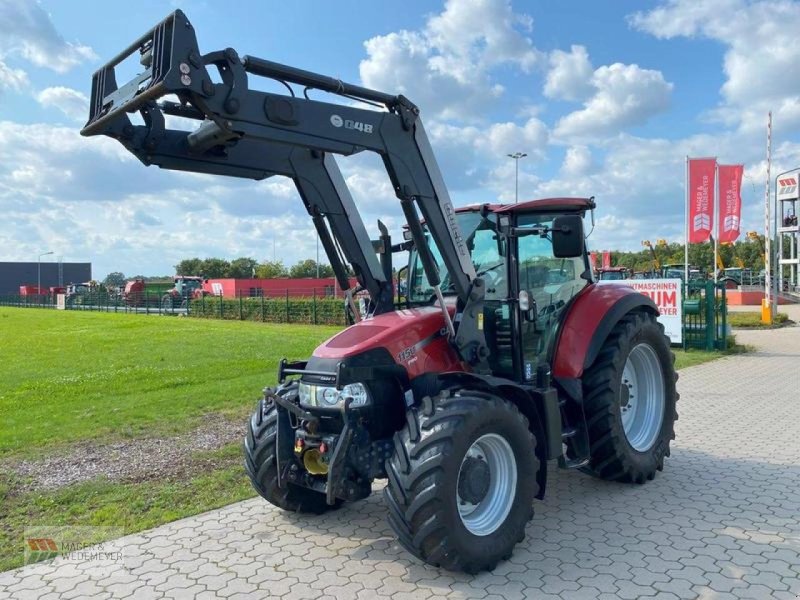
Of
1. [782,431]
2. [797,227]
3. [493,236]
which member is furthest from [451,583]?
[797,227]

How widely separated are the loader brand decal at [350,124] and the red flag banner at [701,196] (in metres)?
19.3

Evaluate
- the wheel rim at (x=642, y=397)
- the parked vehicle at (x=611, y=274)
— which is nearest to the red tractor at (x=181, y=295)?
the parked vehicle at (x=611, y=274)

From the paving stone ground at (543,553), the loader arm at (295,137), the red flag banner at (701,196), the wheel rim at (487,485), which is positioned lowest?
the paving stone ground at (543,553)

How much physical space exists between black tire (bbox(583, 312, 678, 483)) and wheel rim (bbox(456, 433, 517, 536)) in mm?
1237

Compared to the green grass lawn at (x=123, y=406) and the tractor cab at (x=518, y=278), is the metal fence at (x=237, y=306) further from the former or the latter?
the tractor cab at (x=518, y=278)

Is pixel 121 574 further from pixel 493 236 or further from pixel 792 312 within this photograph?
pixel 792 312

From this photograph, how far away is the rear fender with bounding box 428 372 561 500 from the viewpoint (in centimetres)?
455

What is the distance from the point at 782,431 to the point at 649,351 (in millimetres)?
2768

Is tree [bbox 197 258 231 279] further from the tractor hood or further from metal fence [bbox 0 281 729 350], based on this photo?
the tractor hood

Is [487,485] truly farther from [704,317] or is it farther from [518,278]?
[704,317]

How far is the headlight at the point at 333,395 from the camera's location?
431 centimetres

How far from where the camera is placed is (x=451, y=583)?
3.98 meters

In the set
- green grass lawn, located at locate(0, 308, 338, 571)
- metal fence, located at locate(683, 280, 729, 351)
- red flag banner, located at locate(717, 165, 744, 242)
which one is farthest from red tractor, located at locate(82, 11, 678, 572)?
red flag banner, located at locate(717, 165, 744, 242)

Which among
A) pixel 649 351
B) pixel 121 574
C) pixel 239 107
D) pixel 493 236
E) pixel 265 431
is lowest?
pixel 121 574
